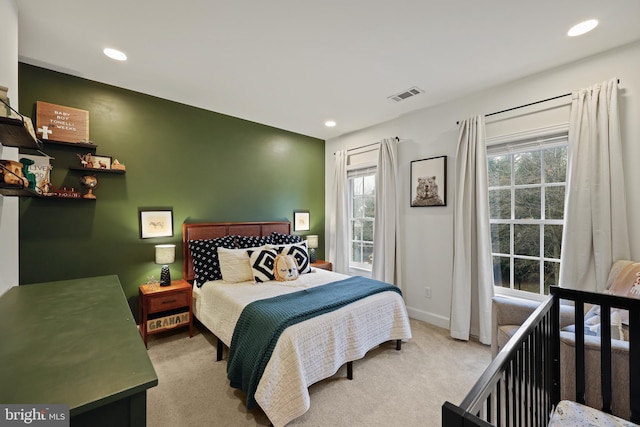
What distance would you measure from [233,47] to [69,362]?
2225 millimetres

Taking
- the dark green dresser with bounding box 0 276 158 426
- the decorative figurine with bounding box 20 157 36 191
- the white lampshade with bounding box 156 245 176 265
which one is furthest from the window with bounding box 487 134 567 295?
the decorative figurine with bounding box 20 157 36 191

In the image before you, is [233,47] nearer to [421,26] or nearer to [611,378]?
[421,26]

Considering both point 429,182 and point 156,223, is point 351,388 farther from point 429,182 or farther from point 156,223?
point 156,223

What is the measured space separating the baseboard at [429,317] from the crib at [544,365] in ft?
5.15

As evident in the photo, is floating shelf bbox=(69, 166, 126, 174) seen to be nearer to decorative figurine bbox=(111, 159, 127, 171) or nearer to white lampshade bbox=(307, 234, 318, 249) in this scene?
decorative figurine bbox=(111, 159, 127, 171)

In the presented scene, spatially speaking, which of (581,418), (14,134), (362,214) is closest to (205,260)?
(14,134)

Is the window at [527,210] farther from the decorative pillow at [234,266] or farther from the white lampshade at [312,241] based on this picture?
the decorative pillow at [234,266]

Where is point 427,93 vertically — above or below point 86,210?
above

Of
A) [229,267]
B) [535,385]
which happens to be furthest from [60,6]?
[535,385]

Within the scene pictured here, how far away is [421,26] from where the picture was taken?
1895 mm

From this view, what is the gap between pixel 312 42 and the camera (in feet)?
6.79

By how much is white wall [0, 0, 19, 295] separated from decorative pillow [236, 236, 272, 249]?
1864 millimetres

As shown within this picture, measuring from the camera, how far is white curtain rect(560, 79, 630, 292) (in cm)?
206

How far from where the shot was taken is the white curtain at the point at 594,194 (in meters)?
2.06
